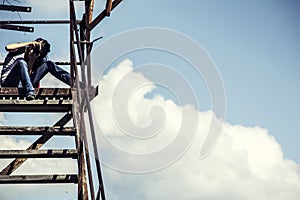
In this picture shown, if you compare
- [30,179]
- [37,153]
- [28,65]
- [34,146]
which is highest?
[28,65]

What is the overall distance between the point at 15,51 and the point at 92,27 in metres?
1.19

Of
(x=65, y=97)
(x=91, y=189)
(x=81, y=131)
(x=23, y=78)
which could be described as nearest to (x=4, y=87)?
(x=23, y=78)

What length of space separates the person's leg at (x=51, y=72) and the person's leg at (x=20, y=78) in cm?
25

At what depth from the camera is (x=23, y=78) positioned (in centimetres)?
666

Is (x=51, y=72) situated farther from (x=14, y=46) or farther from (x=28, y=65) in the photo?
(x=14, y=46)

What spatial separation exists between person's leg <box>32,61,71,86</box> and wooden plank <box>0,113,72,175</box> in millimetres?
529

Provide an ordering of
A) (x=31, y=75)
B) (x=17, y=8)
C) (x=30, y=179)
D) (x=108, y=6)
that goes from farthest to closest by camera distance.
Result: (x=17, y=8) < (x=31, y=75) < (x=108, y=6) < (x=30, y=179)

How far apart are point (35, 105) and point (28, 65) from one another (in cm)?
88

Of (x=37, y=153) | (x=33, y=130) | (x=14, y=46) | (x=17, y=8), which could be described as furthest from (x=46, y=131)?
(x=17, y=8)

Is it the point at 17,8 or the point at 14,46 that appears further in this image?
the point at 17,8

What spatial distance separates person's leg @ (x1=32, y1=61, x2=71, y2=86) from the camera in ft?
23.5

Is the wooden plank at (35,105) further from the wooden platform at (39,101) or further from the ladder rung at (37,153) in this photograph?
the ladder rung at (37,153)

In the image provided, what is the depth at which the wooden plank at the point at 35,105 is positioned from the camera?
6.50 metres

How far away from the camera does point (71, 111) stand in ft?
22.0
